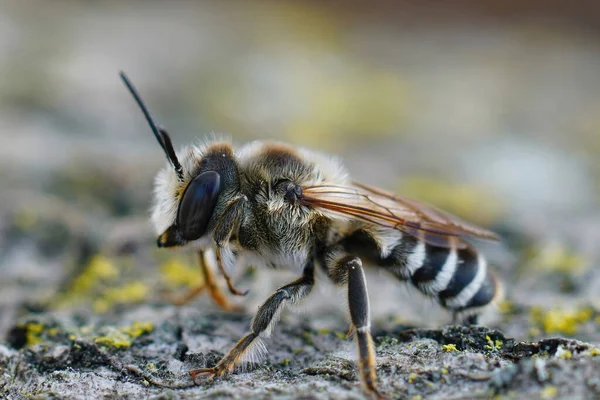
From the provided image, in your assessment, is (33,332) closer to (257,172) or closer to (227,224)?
(227,224)

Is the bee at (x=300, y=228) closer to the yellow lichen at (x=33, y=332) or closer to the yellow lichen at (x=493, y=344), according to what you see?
the yellow lichen at (x=493, y=344)

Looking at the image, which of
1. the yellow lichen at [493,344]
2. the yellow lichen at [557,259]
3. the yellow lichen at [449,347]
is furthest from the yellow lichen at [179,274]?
the yellow lichen at [557,259]

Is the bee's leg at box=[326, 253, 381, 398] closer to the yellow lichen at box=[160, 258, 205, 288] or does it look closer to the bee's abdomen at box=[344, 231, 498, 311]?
the bee's abdomen at box=[344, 231, 498, 311]

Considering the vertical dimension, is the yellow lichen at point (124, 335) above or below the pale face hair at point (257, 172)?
below

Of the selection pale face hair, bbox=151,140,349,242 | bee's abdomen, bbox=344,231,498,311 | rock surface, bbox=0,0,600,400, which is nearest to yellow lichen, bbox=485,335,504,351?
rock surface, bbox=0,0,600,400

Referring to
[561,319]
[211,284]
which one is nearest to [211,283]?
[211,284]

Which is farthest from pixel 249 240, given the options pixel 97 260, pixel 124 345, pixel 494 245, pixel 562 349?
pixel 494 245
